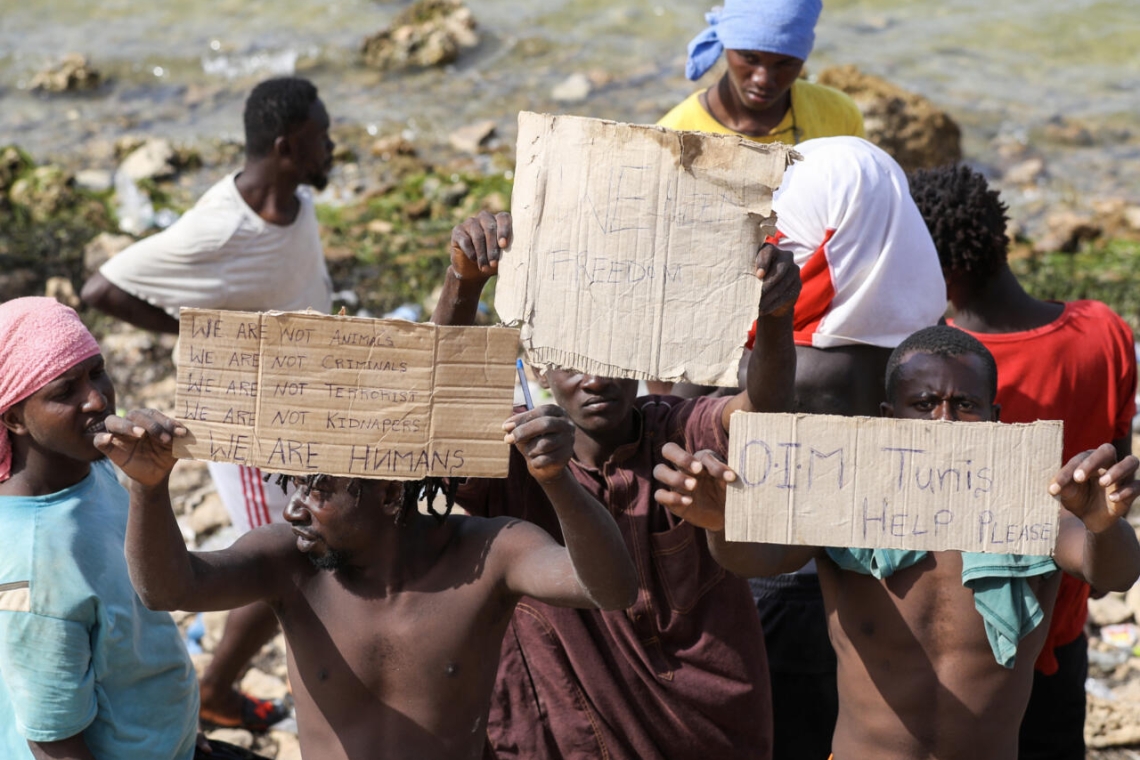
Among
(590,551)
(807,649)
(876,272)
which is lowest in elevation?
(807,649)

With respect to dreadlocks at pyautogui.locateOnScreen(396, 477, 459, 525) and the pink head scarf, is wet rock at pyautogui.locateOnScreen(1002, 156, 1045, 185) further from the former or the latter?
the pink head scarf

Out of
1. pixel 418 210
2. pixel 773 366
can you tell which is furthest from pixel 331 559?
pixel 418 210

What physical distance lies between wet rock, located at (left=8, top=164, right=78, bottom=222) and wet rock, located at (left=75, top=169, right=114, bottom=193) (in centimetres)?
35

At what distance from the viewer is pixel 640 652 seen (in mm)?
2975

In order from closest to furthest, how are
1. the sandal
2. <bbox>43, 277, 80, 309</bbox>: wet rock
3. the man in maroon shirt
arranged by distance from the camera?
the man in maroon shirt, the sandal, <bbox>43, 277, 80, 309</bbox>: wet rock

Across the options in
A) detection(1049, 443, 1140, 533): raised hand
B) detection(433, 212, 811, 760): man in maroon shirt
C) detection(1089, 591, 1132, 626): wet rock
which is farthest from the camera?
detection(1089, 591, 1132, 626): wet rock

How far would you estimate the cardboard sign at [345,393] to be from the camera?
2.25 m

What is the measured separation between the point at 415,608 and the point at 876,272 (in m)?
1.44

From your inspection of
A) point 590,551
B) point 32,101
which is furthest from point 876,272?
point 32,101

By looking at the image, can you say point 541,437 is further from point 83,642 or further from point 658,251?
point 83,642

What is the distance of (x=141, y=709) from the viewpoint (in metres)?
2.87

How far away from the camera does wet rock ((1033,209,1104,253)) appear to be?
7.89m

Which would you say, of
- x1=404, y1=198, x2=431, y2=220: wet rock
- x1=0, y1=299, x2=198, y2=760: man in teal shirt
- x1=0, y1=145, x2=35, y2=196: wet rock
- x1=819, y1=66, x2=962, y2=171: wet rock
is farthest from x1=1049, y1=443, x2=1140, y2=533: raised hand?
x1=0, y1=145, x2=35, y2=196: wet rock

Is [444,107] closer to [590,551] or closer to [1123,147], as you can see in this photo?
[1123,147]
